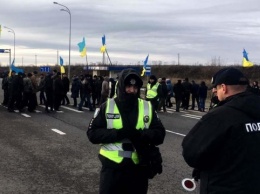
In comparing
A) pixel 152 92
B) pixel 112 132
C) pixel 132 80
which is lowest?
pixel 152 92

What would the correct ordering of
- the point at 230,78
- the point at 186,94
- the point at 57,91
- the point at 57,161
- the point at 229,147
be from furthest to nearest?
the point at 186,94 < the point at 57,91 < the point at 57,161 < the point at 230,78 < the point at 229,147

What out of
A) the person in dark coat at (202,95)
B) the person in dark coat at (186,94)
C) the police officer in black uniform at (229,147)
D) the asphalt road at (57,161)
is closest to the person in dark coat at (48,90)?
the asphalt road at (57,161)

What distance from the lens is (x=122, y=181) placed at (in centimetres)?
375

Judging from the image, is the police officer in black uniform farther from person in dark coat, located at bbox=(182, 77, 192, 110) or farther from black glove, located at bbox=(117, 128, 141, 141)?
person in dark coat, located at bbox=(182, 77, 192, 110)

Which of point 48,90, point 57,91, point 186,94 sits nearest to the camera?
point 48,90

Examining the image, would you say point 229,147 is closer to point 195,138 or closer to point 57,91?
point 195,138

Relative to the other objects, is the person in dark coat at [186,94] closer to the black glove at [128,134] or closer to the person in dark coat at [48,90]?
the person in dark coat at [48,90]

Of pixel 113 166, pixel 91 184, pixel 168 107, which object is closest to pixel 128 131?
pixel 113 166

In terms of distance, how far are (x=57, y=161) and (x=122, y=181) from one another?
494 cm

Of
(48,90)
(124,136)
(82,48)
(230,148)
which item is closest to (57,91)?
(48,90)

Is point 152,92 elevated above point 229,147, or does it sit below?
below

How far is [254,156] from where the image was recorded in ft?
8.80

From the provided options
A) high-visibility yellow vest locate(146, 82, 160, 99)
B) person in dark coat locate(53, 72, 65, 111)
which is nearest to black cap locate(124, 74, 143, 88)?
high-visibility yellow vest locate(146, 82, 160, 99)

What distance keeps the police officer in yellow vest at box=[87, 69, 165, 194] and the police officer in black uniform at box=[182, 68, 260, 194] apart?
110 centimetres
